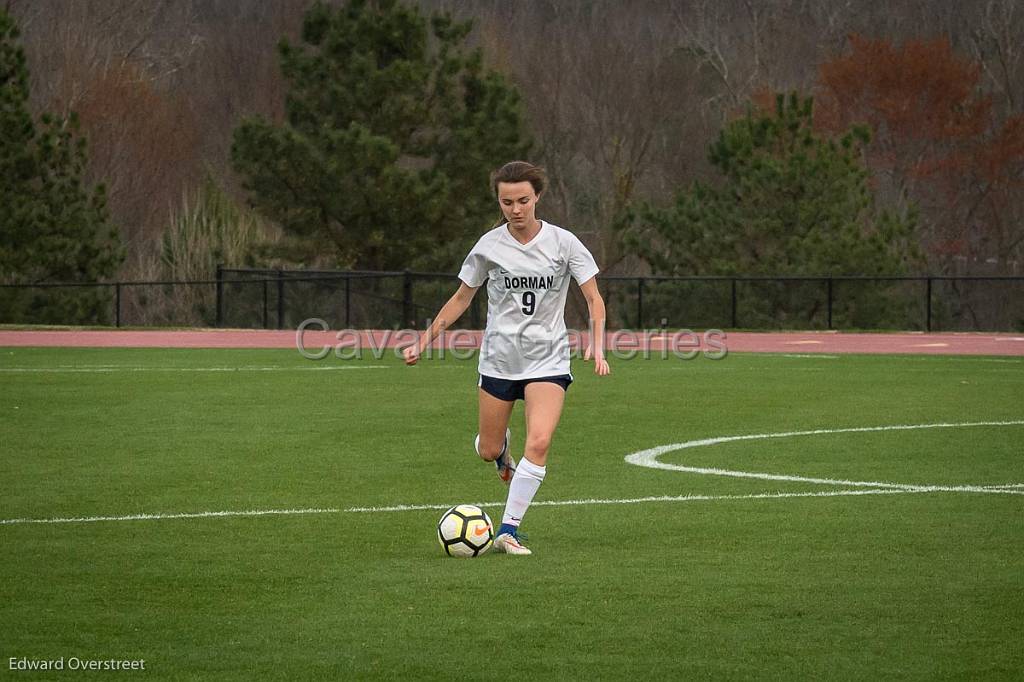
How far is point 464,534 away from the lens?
8602 mm

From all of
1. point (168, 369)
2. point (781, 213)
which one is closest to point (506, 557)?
point (168, 369)

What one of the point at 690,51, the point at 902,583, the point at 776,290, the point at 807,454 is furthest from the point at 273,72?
the point at 902,583

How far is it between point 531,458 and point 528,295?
2.99ft

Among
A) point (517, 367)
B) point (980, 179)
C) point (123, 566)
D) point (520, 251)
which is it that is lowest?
point (123, 566)

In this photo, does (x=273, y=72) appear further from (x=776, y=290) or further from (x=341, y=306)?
(x=776, y=290)

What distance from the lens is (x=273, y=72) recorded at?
72250 mm

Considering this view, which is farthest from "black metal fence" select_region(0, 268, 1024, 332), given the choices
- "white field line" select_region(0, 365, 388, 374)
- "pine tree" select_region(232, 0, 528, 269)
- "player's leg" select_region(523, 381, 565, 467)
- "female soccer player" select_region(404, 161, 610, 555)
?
"player's leg" select_region(523, 381, 565, 467)

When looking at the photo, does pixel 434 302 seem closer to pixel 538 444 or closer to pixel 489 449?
pixel 489 449

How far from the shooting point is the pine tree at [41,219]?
41.3 metres

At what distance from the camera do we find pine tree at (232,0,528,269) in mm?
45375

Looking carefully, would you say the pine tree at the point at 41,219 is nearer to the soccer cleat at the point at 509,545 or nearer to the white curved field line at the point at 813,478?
the white curved field line at the point at 813,478

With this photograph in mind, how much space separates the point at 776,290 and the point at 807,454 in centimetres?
3027

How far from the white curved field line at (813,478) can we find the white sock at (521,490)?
3208mm
